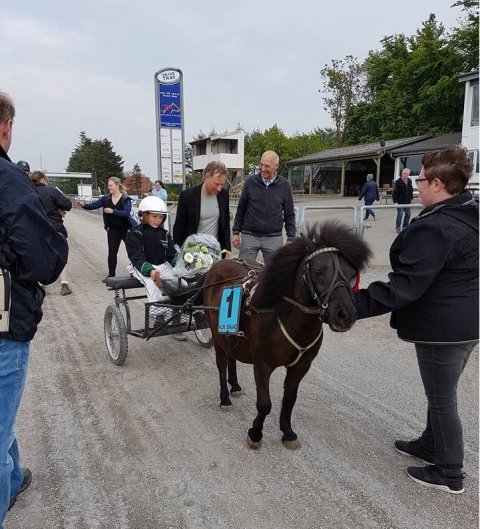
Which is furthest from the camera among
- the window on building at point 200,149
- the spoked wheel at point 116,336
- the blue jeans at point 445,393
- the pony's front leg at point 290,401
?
the window on building at point 200,149

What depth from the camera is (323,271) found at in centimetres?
241

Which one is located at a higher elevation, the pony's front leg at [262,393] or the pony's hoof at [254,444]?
the pony's front leg at [262,393]

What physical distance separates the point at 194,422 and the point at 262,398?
80cm

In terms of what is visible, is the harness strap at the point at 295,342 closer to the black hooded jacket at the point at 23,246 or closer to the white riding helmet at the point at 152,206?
the black hooded jacket at the point at 23,246

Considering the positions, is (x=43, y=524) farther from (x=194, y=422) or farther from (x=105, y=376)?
(x=105, y=376)

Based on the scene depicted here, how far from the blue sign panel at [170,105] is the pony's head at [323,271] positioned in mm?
7637

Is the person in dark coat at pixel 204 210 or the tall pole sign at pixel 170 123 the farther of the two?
the tall pole sign at pixel 170 123

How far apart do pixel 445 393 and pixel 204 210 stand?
11.2 ft

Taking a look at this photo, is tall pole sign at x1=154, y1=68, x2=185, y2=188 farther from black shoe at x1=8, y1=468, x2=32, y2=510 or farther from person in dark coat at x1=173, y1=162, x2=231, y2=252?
black shoe at x1=8, y1=468, x2=32, y2=510

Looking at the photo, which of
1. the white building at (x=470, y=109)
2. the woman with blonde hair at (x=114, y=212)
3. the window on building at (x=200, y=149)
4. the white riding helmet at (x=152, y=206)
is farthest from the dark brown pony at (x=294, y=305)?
the window on building at (x=200, y=149)

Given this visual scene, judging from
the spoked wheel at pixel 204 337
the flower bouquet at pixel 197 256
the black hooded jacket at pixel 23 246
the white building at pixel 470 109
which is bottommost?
the spoked wheel at pixel 204 337

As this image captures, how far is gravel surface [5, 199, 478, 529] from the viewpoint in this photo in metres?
2.50

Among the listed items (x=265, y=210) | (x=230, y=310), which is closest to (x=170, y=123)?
(x=265, y=210)

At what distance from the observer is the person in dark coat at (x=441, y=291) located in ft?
7.81
